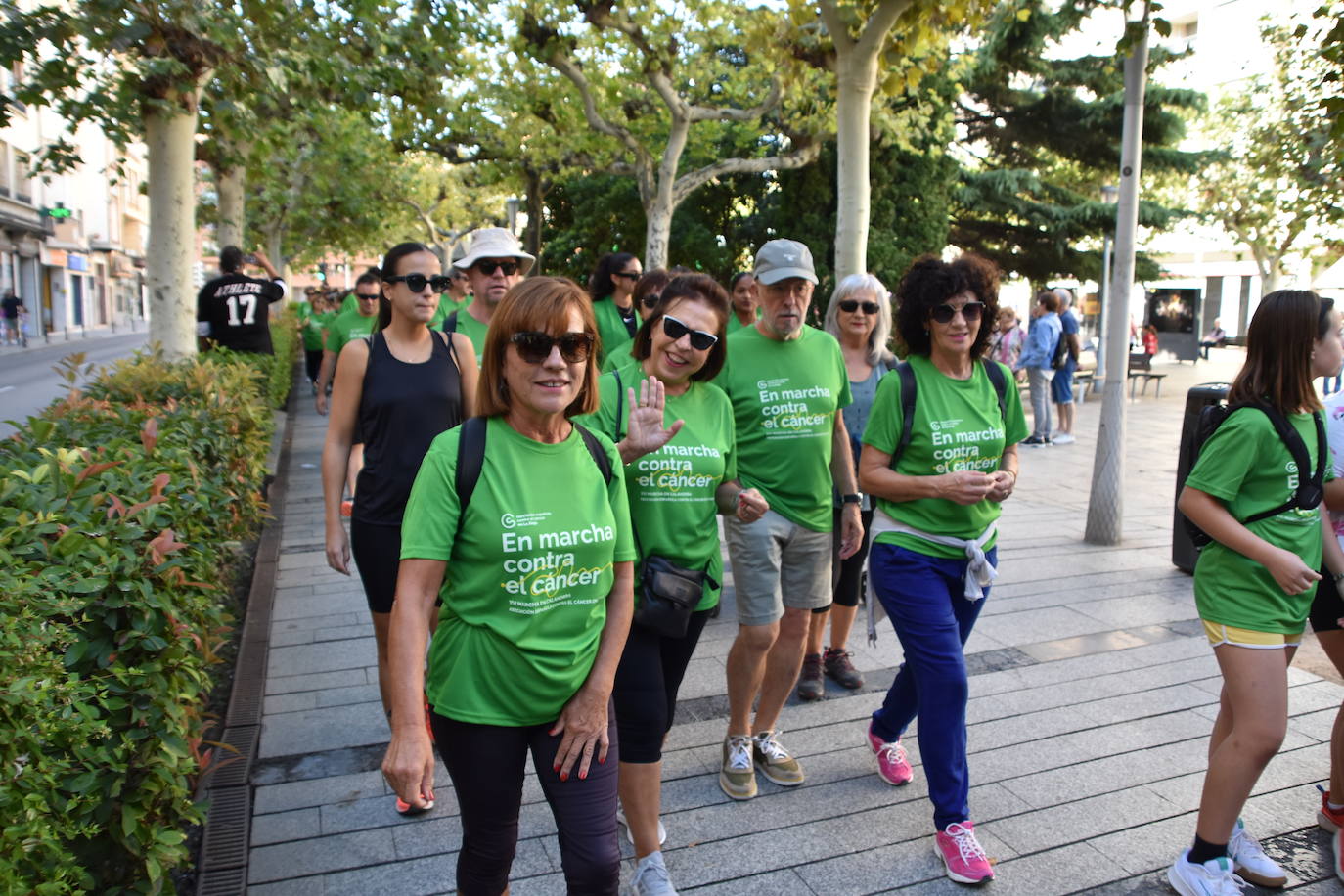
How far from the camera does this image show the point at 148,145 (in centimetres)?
777

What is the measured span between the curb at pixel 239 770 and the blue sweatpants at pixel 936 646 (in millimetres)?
2114

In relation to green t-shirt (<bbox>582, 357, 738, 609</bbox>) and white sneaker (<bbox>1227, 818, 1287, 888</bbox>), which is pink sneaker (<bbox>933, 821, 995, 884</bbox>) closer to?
white sneaker (<bbox>1227, 818, 1287, 888</bbox>)

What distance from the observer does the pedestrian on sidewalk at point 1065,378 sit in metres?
13.8

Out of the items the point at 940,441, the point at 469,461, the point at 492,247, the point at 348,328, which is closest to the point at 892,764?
the point at 940,441

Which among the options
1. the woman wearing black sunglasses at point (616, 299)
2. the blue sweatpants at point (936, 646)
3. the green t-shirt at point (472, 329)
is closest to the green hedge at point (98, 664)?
the green t-shirt at point (472, 329)

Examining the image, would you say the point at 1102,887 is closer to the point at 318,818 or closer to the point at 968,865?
the point at 968,865

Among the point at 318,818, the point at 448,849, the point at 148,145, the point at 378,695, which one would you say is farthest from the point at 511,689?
the point at 148,145

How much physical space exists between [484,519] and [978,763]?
259 centimetres

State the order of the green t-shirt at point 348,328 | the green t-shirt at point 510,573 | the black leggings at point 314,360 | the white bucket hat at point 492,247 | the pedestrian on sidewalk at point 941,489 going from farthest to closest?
the black leggings at point 314,360
the green t-shirt at point 348,328
the white bucket hat at point 492,247
the pedestrian on sidewalk at point 941,489
the green t-shirt at point 510,573

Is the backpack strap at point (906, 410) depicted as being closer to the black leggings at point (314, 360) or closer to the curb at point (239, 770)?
the curb at point (239, 770)

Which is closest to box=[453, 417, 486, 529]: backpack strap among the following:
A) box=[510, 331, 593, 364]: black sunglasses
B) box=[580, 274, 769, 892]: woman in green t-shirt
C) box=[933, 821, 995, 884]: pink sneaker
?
box=[510, 331, 593, 364]: black sunglasses

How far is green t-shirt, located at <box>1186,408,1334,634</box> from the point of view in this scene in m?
2.91

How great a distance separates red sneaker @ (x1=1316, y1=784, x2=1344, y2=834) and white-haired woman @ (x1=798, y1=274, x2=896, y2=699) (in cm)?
184

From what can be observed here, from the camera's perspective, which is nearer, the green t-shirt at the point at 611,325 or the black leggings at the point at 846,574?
the black leggings at the point at 846,574
